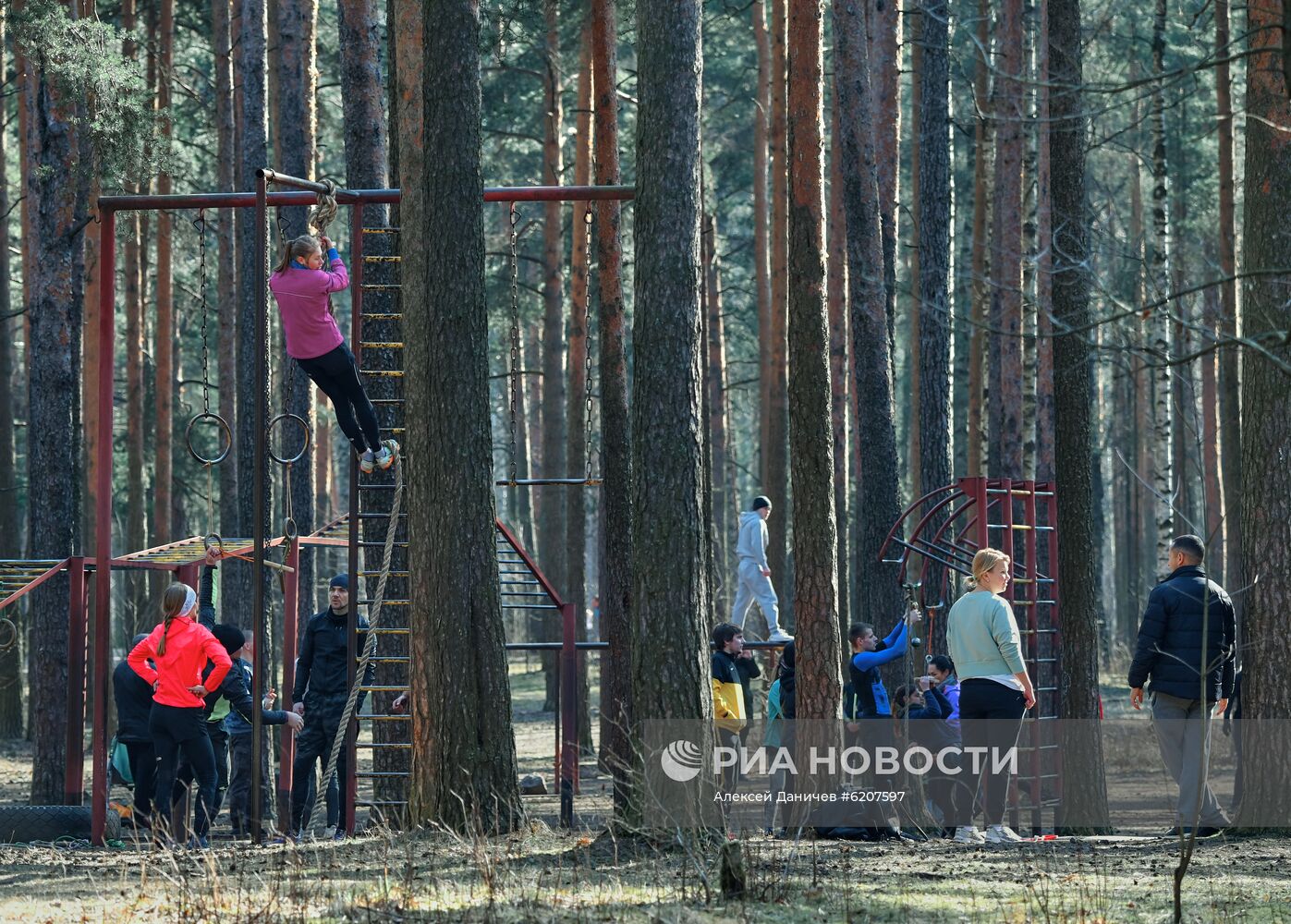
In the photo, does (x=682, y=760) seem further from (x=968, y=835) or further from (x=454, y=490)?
(x=968, y=835)

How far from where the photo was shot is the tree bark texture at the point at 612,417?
1512 cm

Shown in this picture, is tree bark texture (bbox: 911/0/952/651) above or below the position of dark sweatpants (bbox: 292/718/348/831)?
above

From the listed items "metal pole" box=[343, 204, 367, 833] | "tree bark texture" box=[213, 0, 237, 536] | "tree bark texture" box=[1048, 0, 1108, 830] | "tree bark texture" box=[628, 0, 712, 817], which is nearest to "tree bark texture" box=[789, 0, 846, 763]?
"tree bark texture" box=[1048, 0, 1108, 830]

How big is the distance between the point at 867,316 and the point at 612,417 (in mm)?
2773

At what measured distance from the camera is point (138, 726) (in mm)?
10891

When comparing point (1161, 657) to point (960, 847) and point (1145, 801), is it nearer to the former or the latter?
point (960, 847)

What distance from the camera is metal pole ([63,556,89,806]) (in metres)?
12.0

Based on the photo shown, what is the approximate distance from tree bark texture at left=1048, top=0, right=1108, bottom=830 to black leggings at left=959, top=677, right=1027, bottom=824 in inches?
52.3

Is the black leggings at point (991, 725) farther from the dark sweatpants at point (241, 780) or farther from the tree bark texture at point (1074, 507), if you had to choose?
the dark sweatpants at point (241, 780)

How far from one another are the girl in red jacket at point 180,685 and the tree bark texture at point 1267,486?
6761 mm

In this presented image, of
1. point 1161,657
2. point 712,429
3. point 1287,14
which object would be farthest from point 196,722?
point 712,429

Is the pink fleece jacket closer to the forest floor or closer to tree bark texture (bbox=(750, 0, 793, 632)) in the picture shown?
the forest floor

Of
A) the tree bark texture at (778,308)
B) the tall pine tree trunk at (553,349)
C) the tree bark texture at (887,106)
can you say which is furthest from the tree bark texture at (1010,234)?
the tall pine tree trunk at (553,349)

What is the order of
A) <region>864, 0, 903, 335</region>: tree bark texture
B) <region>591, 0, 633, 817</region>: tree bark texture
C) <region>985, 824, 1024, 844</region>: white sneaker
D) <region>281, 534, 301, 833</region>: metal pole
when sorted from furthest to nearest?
<region>864, 0, 903, 335</region>: tree bark texture < <region>591, 0, 633, 817</region>: tree bark texture < <region>281, 534, 301, 833</region>: metal pole < <region>985, 824, 1024, 844</region>: white sneaker
